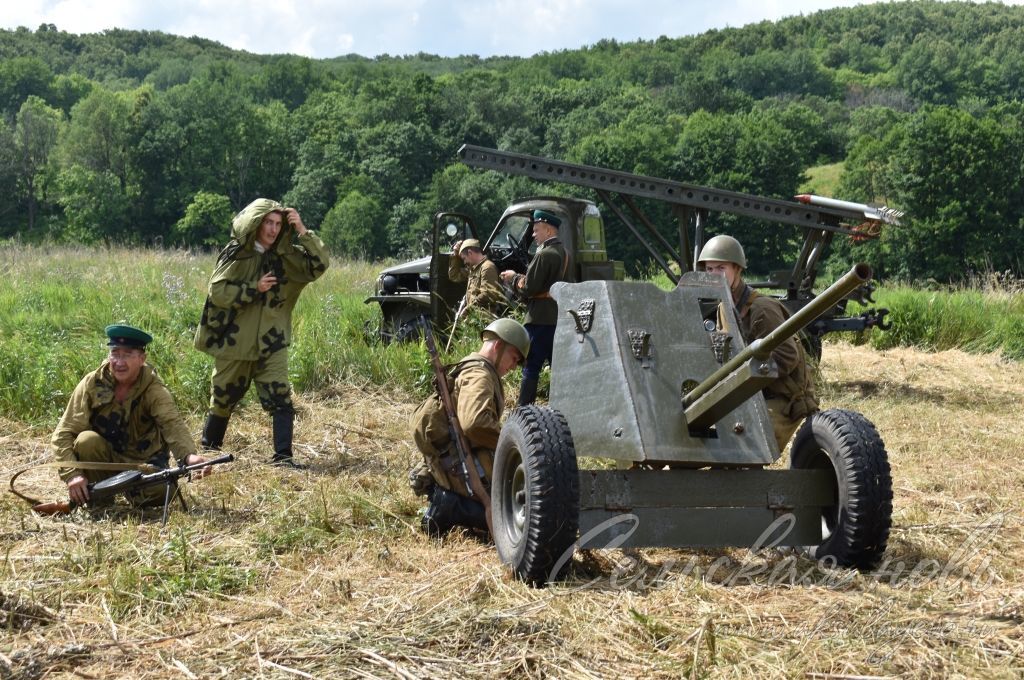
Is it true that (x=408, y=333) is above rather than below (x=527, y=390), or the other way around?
above

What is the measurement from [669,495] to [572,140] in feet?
276

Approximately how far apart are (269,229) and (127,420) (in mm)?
1764

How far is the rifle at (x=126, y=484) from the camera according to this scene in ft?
18.5

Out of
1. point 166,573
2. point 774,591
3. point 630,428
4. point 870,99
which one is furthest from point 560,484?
point 870,99

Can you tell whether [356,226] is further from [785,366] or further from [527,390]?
[785,366]

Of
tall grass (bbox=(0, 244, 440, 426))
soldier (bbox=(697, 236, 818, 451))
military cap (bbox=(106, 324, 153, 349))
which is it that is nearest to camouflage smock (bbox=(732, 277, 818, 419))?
soldier (bbox=(697, 236, 818, 451))

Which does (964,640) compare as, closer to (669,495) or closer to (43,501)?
(669,495)

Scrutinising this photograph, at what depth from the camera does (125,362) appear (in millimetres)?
6121

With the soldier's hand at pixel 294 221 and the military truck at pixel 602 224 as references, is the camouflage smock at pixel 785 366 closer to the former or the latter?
the soldier's hand at pixel 294 221

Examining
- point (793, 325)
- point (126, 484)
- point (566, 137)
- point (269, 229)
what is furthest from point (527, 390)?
point (566, 137)

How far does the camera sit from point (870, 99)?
4134 inches

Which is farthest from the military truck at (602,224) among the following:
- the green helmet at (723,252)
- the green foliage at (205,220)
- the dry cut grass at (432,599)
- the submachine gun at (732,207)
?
the green foliage at (205,220)

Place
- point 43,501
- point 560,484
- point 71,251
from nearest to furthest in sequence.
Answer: point 560,484
point 43,501
point 71,251

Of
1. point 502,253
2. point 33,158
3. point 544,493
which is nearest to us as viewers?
point 544,493
